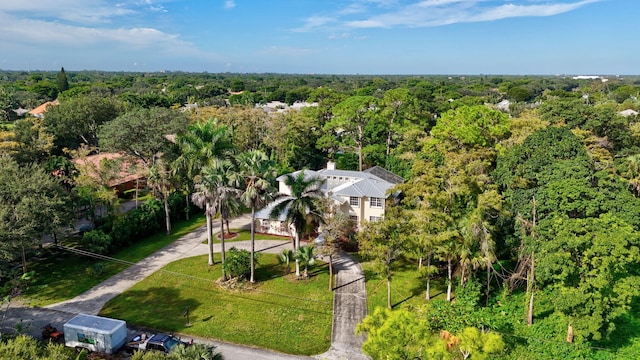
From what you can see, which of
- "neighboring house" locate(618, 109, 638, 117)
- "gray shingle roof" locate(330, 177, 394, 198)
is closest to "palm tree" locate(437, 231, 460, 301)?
"gray shingle roof" locate(330, 177, 394, 198)

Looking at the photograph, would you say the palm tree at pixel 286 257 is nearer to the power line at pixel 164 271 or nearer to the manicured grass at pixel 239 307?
the manicured grass at pixel 239 307

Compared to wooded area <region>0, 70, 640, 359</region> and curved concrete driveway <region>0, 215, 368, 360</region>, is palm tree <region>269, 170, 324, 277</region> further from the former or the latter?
curved concrete driveway <region>0, 215, 368, 360</region>

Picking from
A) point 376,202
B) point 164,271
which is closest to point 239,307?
point 164,271

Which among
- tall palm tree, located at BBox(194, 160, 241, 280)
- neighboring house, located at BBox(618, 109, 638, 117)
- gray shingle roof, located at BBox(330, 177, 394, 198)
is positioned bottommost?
gray shingle roof, located at BBox(330, 177, 394, 198)

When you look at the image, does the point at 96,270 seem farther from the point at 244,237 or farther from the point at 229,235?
the point at 244,237

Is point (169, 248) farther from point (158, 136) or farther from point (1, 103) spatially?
point (1, 103)

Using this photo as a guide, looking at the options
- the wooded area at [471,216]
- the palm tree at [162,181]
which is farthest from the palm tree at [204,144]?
the palm tree at [162,181]
